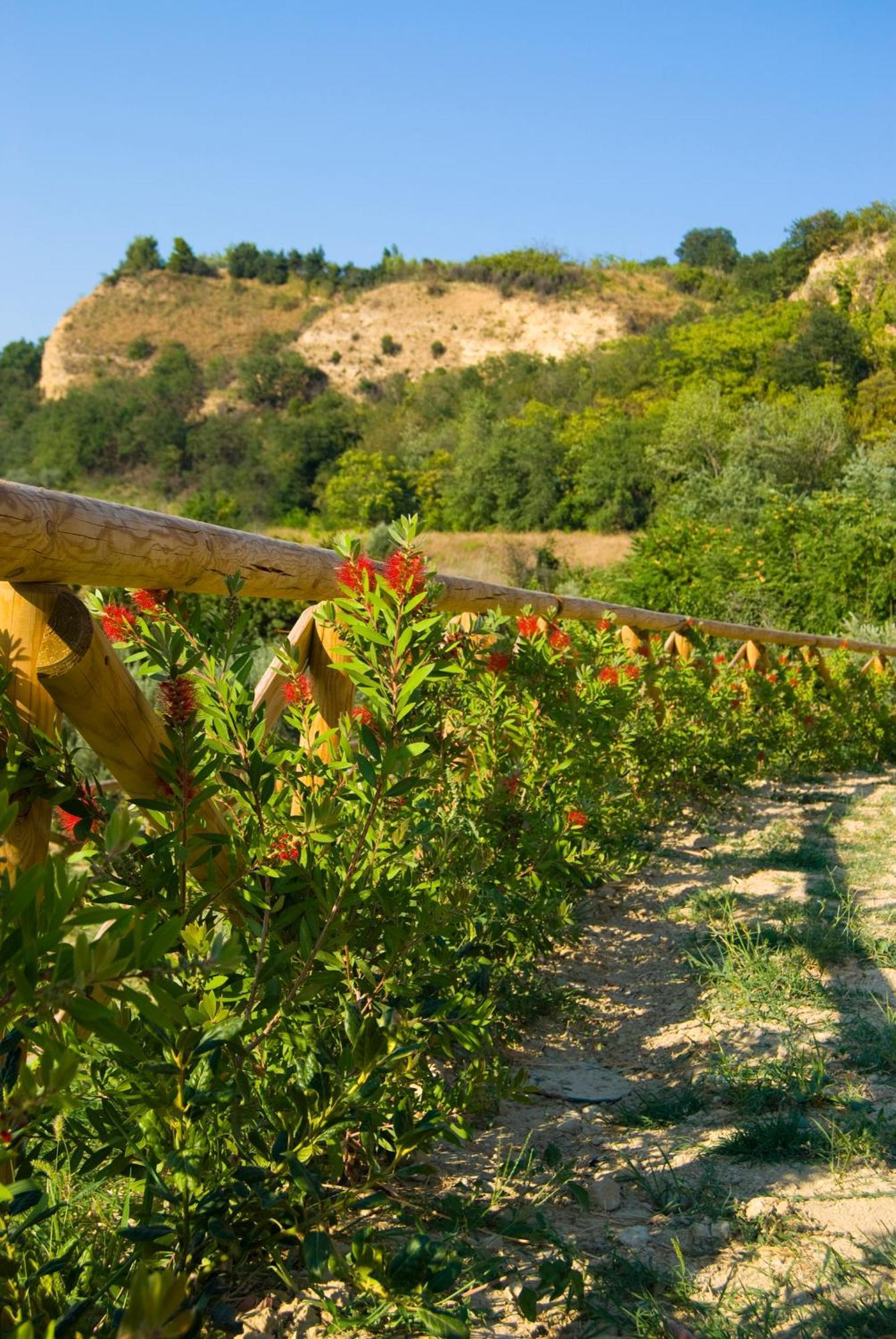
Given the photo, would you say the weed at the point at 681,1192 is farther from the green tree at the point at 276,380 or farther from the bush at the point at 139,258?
the bush at the point at 139,258

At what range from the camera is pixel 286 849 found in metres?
1.38

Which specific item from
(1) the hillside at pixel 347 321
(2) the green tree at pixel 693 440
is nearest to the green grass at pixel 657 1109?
(2) the green tree at pixel 693 440

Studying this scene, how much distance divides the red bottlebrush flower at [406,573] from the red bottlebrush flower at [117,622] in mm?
375

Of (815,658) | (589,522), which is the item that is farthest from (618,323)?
(815,658)

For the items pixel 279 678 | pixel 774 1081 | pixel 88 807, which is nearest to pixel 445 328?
pixel 279 678

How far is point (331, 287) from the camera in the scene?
80.5 meters

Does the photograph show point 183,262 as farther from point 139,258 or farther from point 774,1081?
point 774,1081

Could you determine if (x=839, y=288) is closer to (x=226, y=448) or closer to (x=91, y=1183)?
(x=226, y=448)

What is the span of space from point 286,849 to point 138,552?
18.5 inches

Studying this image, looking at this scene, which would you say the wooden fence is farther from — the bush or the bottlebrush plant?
the bush

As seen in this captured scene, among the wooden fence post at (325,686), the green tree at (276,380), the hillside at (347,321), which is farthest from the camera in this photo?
the hillside at (347,321)

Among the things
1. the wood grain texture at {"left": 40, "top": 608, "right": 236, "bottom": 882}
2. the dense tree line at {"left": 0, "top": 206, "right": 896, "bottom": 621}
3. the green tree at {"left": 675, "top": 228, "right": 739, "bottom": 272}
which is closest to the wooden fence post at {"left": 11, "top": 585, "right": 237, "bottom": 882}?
the wood grain texture at {"left": 40, "top": 608, "right": 236, "bottom": 882}

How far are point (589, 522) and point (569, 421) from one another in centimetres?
1053

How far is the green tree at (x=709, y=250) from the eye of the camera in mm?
76750
